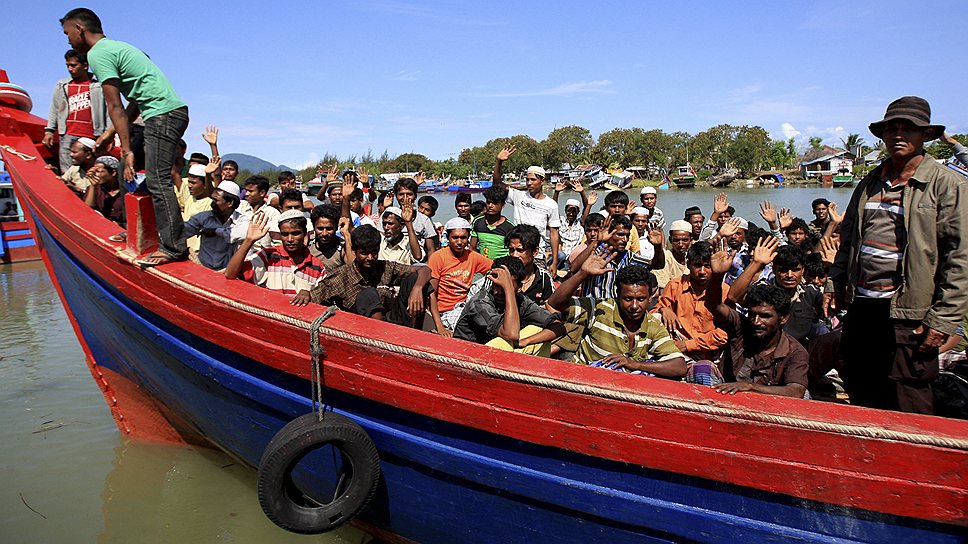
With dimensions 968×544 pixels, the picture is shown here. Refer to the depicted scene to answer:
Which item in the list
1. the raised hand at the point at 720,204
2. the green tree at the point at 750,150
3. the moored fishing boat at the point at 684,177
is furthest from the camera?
the green tree at the point at 750,150

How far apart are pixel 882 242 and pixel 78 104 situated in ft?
19.5

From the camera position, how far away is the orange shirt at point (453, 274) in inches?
166

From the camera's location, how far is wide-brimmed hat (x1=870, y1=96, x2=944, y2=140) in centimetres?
226

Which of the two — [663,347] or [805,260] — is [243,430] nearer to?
[663,347]

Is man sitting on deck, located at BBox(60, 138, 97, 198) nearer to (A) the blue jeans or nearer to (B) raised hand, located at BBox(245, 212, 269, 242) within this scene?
(A) the blue jeans

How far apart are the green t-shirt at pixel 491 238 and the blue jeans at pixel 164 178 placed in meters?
2.42

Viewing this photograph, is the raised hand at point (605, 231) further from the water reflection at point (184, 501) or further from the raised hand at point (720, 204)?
the water reflection at point (184, 501)

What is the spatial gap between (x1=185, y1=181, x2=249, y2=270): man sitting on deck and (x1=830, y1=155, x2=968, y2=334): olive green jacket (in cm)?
375

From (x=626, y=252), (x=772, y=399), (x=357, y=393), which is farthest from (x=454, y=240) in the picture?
(x=772, y=399)

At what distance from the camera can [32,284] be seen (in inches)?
455

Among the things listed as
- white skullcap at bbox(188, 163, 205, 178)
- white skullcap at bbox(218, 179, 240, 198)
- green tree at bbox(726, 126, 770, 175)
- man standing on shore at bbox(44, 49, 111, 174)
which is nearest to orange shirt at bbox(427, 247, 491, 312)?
white skullcap at bbox(218, 179, 240, 198)

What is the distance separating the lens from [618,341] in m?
3.06

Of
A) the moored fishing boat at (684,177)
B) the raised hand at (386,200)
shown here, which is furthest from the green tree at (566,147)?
the raised hand at (386,200)

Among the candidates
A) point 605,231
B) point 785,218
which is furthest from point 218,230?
point 785,218
